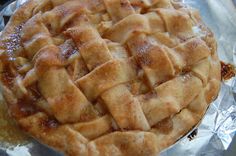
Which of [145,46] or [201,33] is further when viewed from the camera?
[201,33]

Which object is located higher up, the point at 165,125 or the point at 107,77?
the point at 107,77

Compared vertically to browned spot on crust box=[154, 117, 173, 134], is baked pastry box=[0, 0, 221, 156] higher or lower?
higher

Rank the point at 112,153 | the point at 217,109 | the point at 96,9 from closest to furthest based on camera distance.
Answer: the point at 112,153 < the point at 96,9 < the point at 217,109

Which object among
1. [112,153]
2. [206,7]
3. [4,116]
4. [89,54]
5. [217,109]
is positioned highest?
[89,54]

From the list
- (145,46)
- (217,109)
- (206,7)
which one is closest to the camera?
(145,46)

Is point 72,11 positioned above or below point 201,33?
above

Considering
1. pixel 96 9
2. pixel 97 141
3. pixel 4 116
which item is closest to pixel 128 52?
pixel 96 9

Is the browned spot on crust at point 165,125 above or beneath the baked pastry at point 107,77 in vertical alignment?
beneath

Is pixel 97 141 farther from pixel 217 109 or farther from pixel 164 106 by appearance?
pixel 217 109
